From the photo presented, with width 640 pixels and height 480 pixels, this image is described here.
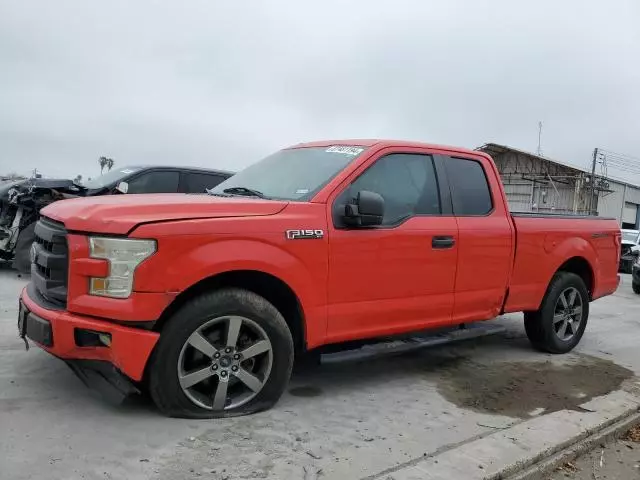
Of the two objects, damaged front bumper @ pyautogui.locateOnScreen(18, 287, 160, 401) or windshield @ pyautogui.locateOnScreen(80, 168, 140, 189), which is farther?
windshield @ pyautogui.locateOnScreen(80, 168, 140, 189)

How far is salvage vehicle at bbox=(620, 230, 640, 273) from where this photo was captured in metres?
17.5

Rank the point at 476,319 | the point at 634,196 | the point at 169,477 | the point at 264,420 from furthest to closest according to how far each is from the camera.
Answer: the point at 634,196, the point at 476,319, the point at 264,420, the point at 169,477

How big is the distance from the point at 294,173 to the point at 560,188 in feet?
124

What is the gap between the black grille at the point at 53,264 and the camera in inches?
136

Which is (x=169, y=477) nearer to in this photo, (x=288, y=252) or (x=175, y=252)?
(x=175, y=252)

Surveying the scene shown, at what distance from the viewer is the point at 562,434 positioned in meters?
3.68

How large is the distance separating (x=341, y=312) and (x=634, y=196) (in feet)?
140

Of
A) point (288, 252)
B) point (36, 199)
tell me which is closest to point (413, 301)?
point (288, 252)

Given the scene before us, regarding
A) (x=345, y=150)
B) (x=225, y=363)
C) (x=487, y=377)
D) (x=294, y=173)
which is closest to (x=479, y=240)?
(x=487, y=377)

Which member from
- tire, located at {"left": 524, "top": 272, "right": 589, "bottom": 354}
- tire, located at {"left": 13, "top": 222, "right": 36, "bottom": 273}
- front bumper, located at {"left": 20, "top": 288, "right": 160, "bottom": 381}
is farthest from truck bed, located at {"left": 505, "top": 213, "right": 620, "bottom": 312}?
tire, located at {"left": 13, "top": 222, "right": 36, "bottom": 273}

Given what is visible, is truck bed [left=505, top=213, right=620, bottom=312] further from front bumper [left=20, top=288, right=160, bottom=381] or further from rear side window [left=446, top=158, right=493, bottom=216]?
front bumper [left=20, top=288, right=160, bottom=381]

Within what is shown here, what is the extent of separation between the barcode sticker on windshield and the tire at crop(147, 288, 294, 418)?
140 cm

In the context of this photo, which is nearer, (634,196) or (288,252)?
(288,252)

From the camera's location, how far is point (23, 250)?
25.9 feet
